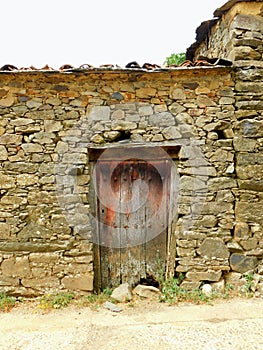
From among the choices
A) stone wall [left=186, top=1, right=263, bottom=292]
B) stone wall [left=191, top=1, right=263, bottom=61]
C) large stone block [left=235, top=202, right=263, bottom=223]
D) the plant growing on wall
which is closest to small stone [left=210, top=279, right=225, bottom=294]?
stone wall [left=186, top=1, right=263, bottom=292]

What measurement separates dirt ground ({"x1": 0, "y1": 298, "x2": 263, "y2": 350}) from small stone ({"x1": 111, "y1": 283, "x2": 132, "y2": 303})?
0.37 ft

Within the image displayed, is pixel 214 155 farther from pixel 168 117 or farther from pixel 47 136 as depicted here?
pixel 47 136

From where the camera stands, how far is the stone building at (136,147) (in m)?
4.05

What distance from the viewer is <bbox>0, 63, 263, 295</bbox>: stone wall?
4.05 m

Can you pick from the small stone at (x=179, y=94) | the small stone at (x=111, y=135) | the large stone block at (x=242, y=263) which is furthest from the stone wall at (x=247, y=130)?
the small stone at (x=111, y=135)

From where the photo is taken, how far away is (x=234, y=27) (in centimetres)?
402

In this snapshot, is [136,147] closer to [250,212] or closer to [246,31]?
[250,212]

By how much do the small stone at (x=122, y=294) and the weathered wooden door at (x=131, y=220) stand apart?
0.17 meters

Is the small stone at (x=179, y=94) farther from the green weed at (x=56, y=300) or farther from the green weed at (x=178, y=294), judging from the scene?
the green weed at (x=56, y=300)

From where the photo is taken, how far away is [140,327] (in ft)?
11.2

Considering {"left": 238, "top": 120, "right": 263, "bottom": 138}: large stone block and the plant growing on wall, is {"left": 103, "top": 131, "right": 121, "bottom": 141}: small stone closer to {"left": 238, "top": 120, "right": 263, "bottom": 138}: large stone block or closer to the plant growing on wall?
{"left": 238, "top": 120, "right": 263, "bottom": 138}: large stone block

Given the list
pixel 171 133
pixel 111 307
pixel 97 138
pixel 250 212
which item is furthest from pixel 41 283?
pixel 250 212

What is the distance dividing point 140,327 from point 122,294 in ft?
2.42

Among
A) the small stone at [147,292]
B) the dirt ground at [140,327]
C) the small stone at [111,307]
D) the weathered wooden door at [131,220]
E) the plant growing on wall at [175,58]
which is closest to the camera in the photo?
the dirt ground at [140,327]
